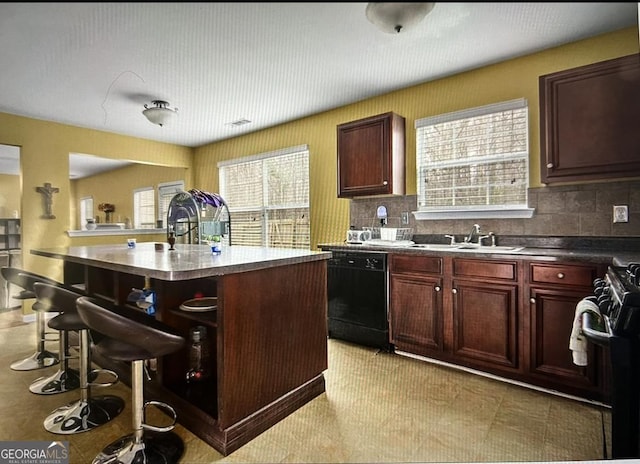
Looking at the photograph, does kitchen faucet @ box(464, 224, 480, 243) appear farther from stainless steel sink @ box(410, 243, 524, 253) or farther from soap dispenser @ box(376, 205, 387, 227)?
soap dispenser @ box(376, 205, 387, 227)

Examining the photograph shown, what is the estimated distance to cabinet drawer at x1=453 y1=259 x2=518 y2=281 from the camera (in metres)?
2.07

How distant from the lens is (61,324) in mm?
1709

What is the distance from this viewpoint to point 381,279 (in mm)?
2623

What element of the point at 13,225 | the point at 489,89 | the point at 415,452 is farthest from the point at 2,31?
the point at 489,89

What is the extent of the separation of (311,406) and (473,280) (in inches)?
51.2

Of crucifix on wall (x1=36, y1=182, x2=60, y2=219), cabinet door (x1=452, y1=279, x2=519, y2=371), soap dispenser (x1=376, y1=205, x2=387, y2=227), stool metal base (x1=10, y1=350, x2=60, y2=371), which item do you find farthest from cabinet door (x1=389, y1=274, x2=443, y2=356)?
stool metal base (x1=10, y1=350, x2=60, y2=371)

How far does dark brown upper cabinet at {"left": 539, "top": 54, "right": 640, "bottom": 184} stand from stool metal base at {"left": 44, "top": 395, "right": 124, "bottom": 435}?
109 inches

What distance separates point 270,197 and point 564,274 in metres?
3.11

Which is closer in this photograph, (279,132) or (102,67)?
(102,67)

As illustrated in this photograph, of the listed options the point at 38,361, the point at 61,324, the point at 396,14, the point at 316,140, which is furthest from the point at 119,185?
the point at 316,140

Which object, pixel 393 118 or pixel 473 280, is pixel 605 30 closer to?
pixel 473 280

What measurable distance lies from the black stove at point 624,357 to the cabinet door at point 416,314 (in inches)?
47.7

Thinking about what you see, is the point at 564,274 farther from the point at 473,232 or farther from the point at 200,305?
the point at 200,305

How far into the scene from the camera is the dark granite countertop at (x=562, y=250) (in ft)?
5.93
